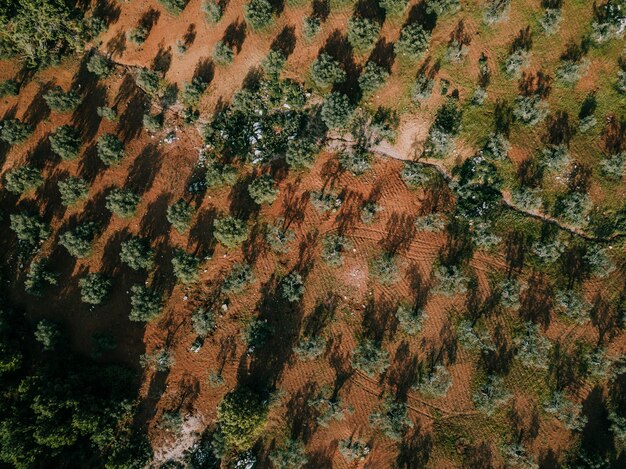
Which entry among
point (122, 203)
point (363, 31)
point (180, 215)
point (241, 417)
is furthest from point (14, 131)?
point (363, 31)

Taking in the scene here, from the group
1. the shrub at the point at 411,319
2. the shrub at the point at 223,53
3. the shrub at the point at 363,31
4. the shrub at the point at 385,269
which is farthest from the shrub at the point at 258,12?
the shrub at the point at 411,319

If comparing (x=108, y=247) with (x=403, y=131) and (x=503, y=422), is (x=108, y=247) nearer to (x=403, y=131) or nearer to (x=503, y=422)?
(x=403, y=131)

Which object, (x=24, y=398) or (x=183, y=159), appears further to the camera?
(x=183, y=159)

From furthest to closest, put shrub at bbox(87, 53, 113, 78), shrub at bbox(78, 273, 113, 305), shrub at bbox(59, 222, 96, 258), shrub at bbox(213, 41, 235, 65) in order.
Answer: shrub at bbox(87, 53, 113, 78) < shrub at bbox(213, 41, 235, 65) < shrub at bbox(59, 222, 96, 258) < shrub at bbox(78, 273, 113, 305)

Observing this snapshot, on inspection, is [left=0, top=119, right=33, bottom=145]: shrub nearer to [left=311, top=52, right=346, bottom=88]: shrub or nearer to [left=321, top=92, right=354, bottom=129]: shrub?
[left=311, top=52, right=346, bottom=88]: shrub

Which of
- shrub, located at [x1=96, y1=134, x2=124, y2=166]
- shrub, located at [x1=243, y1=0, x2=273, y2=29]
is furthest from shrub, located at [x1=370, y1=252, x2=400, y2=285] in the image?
shrub, located at [x1=96, y1=134, x2=124, y2=166]

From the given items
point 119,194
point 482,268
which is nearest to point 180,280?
point 119,194
